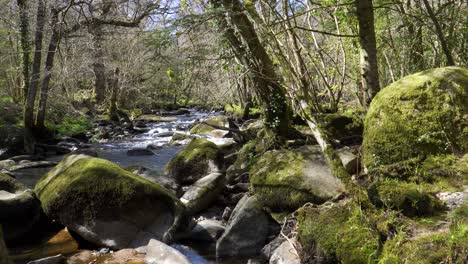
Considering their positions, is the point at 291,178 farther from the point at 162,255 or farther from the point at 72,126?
the point at 72,126

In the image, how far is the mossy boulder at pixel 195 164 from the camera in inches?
309

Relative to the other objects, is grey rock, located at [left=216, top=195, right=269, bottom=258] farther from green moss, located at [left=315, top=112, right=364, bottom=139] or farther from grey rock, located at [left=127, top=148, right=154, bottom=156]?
grey rock, located at [left=127, top=148, right=154, bottom=156]

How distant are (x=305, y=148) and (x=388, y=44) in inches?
168

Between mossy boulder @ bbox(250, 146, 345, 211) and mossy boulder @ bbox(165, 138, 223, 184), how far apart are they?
2.13 meters

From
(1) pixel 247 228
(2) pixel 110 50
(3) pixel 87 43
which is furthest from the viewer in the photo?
(2) pixel 110 50

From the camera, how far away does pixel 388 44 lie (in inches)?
348

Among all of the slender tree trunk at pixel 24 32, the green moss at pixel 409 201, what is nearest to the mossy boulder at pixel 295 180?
the green moss at pixel 409 201

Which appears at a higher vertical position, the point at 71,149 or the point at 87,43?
the point at 87,43

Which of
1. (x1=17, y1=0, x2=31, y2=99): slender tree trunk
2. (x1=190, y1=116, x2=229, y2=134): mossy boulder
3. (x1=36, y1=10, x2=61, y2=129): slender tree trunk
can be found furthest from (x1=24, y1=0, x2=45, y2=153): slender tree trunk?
(x1=190, y1=116, x2=229, y2=134): mossy boulder

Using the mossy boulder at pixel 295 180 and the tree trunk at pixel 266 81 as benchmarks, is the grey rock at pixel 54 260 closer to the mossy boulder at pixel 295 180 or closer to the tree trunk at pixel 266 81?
the mossy boulder at pixel 295 180

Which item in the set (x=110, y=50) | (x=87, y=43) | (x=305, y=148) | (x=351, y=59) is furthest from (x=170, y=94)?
(x=305, y=148)

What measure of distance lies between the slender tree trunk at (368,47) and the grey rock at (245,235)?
2.91 metres

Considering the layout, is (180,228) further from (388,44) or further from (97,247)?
(388,44)

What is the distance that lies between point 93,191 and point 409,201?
12.5 feet
